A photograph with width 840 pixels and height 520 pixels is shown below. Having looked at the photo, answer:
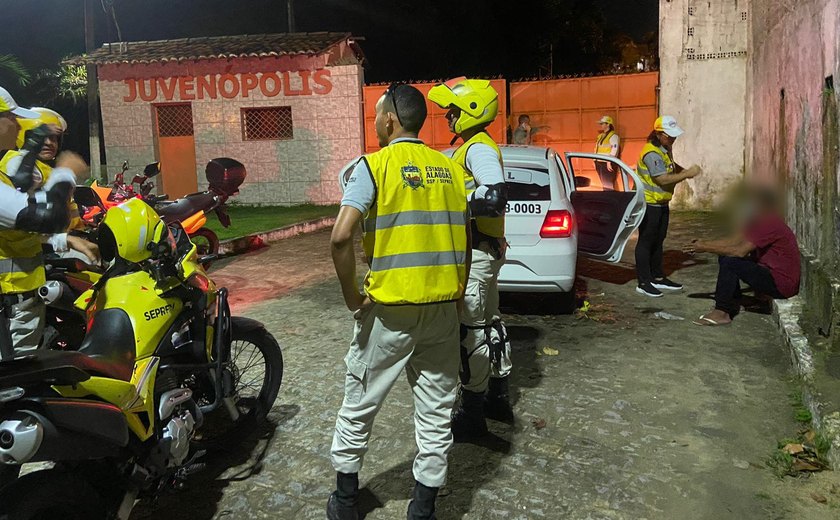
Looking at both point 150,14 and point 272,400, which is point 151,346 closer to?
point 272,400

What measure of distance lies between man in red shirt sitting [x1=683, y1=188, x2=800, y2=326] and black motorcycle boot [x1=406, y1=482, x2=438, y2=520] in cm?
375

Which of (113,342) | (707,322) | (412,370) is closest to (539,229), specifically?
(707,322)

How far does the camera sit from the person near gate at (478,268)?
3.49m

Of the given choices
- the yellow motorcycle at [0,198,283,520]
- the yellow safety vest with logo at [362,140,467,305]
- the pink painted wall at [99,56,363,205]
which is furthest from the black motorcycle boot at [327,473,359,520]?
the pink painted wall at [99,56,363,205]

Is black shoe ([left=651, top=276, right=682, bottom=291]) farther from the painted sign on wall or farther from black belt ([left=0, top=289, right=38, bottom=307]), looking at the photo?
the painted sign on wall

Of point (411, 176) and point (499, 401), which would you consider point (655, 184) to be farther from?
point (411, 176)

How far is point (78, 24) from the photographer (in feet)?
81.4

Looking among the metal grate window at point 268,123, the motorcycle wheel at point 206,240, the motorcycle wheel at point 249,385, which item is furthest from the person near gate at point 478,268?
the metal grate window at point 268,123

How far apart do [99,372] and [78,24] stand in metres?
26.3

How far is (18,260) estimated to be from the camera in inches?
128

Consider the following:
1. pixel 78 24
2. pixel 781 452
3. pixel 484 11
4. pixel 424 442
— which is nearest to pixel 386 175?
pixel 424 442

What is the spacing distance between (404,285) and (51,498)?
1.37 meters

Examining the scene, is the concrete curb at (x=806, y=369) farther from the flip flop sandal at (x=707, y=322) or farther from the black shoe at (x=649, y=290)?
the black shoe at (x=649, y=290)

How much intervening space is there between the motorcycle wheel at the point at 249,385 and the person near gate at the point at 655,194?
4.11 metres
